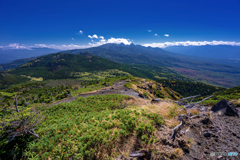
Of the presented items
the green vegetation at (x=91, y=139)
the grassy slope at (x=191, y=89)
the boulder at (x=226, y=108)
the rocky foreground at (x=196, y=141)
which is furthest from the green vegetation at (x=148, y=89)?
the grassy slope at (x=191, y=89)

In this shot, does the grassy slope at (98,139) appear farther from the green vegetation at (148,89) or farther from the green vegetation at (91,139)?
the green vegetation at (148,89)

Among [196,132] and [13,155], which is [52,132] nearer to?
[13,155]

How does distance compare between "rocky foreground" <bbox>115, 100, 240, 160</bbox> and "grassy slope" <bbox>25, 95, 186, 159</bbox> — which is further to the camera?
"grassy slope" <bbox>25, 95, 186, 159</bbox>

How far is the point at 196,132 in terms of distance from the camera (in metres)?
8.87

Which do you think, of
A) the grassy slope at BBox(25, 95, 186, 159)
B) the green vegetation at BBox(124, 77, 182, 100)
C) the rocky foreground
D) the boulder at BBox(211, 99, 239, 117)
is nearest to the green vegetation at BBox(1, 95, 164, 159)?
the grassy slope at BBox(25, 95, 186, 159)

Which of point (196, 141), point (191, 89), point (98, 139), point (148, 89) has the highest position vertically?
point (196, 141)

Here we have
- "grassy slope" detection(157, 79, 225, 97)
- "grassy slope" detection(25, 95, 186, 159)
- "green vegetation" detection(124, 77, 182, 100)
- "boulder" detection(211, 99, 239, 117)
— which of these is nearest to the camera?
"grassy slope" detection(25, 95, 186, 159)

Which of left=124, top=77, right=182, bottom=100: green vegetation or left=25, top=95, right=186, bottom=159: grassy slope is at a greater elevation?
left=25, top=95, right=186, bottom=159: grassy slope

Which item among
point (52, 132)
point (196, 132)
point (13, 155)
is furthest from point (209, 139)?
point (13, 155)

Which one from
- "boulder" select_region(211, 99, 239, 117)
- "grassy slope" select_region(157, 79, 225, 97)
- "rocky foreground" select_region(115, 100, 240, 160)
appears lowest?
"grassy slope" select_region(157, 79, 225, 97)

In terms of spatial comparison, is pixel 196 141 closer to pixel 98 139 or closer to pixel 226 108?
pixel 226 108

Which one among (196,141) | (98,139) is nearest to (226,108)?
(196,141)

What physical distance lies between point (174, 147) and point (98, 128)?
8106 mm

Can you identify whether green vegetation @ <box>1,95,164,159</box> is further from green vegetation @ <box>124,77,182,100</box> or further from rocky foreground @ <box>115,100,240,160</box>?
green vegetation @ <box>124,77,182,100</box>
